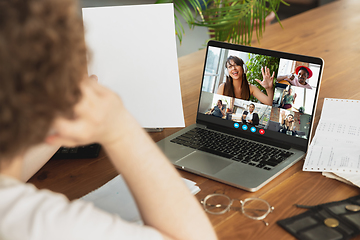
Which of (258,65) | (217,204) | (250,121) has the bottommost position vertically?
(217,204)

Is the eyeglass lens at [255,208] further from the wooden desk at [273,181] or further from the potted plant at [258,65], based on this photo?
the potted plant at [258,65]

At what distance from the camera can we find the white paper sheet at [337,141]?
2.77 feet

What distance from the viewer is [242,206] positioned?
737 millimetres

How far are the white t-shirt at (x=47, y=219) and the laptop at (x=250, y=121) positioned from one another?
1.34ft

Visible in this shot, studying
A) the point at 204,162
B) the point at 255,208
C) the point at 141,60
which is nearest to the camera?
the point at 255,208

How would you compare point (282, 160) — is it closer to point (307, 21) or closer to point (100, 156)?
point (100, 156)

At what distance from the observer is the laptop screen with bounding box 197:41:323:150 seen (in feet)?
2.96

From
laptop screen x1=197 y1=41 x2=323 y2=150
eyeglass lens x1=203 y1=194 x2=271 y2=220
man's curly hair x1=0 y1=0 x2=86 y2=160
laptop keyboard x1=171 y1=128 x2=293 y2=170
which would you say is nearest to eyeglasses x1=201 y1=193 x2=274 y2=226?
eyeglass lens x1=203 y1=194 x2=271 y2=220

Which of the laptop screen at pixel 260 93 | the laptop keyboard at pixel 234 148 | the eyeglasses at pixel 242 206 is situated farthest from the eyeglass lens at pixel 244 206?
the laptop screen at pixel 260 93

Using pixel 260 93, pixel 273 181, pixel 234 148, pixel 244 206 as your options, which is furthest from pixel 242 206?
pixel 260 93

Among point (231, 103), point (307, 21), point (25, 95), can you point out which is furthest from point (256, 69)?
point (307, 21)

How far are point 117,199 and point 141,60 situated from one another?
0.43 meters

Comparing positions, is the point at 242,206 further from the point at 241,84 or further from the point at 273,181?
the point at 241,84

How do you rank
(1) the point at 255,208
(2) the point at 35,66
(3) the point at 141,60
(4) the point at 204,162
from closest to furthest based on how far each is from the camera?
(2) the point at 35,66
(1) the point at 255,208
(4) the point at 204,162
(3) the point at 141,60
